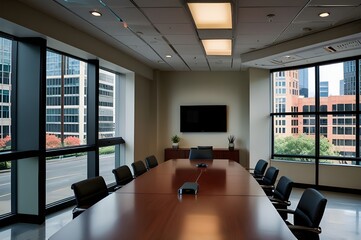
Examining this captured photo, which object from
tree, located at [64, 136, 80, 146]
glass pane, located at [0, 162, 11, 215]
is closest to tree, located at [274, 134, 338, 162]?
tree, located at [64, 136, 80, 146]

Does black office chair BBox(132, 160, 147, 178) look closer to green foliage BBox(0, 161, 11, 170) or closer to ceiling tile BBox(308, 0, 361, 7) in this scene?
green foliage BBox(0, 161, 11, 170)

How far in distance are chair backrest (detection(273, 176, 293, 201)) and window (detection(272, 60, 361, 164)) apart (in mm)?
4066

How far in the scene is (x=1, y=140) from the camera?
437 cm

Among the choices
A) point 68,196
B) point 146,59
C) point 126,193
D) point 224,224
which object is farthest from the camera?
point 146,59

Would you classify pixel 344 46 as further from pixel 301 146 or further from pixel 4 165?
pixel 4 165

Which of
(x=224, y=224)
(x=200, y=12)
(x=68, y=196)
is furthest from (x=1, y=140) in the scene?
(x=224, y=224)

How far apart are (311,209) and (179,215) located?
113 cm

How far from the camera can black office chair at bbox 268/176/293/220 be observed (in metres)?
3.10

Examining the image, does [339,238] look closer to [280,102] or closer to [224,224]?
[224,224]

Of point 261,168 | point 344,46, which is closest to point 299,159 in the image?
point 261,168

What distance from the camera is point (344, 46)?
17.9 ft

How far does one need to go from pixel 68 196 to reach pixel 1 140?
5.94ft

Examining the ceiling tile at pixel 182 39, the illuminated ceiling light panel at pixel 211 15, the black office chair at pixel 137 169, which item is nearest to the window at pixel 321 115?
the ceiling tile at pixel 182 39

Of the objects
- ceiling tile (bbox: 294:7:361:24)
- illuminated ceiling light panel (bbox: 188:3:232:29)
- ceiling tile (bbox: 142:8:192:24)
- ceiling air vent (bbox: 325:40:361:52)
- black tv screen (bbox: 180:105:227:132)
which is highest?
illuminated ceiling light panel (bbox: 188:3:232:29)
